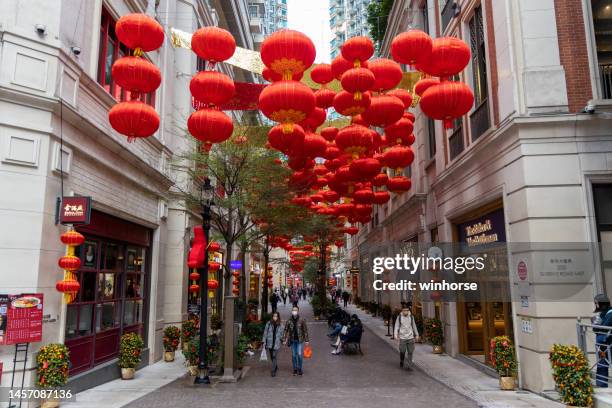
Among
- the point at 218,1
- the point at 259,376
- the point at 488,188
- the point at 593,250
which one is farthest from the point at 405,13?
the point at 259,376

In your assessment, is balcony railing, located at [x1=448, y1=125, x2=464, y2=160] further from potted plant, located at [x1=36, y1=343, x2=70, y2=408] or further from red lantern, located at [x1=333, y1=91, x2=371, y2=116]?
potted plant, located at [x1=36, y1=343, x2=70, y2=408]

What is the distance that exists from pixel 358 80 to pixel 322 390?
7.06 meters

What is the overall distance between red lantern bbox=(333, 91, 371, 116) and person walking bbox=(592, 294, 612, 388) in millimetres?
5795

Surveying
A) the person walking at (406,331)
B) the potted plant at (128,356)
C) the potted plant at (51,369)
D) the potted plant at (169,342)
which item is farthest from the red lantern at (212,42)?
the potted plant at (169,342)

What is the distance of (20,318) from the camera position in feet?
27.0

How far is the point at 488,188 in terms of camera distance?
12.1 meters

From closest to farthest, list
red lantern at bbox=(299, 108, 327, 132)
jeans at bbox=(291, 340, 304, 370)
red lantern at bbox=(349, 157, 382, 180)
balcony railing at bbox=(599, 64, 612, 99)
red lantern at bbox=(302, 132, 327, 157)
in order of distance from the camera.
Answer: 1. balcony railing at bbox=(599, 64, 612, 99)
2. red lantern at bbox=(302, 132, 327, 157)
3. red lantern at bbox=(299, 108, 327, 132)
4. red lantern at bbox=(349, 157, 382, 180)
5. jeans at bbox=(291, 340, 304, 370)

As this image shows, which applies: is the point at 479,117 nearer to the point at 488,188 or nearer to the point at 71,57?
the point at 488,188

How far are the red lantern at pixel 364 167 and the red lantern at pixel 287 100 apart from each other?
4.53 m

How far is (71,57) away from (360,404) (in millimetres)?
9584

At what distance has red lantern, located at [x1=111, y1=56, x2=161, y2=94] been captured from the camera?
293 inches

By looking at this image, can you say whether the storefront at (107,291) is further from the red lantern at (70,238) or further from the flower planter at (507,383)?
the flower planter at (507,383)

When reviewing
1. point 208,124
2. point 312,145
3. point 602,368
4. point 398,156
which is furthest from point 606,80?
point 208,124

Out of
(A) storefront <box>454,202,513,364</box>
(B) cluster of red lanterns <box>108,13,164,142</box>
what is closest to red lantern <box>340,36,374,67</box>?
(B) cluster of red lanterns <box>108,13,164,142</box>
